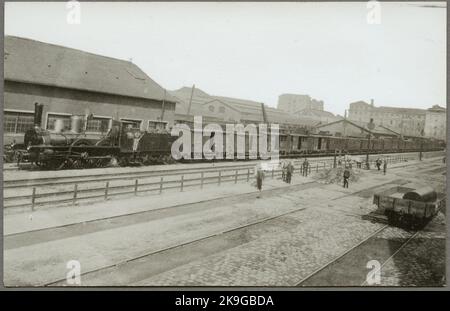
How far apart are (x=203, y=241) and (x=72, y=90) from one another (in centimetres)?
1871

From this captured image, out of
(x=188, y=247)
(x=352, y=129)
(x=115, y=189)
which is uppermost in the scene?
(x=352, y=129)

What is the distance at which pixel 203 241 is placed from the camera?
10.4 meters

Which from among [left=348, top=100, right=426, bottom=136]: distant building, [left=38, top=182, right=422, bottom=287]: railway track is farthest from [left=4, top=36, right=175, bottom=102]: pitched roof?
[left=348, top=100, right=426, bottom=136]: distant building

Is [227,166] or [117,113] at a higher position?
[117,113]

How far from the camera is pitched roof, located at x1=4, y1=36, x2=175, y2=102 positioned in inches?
859

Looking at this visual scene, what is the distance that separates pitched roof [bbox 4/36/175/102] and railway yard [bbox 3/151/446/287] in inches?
343

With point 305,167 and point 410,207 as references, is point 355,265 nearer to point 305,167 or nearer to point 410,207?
point 410,207

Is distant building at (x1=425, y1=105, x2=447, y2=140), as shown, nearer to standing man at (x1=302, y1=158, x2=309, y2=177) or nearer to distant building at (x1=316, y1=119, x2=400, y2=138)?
standing man at (x1=302, y1=158, x2=309, y2=177)

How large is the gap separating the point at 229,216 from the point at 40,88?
16756 millimetres

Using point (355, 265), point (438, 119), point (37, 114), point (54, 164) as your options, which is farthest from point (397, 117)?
point (37, 114)

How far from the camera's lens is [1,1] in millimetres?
8922

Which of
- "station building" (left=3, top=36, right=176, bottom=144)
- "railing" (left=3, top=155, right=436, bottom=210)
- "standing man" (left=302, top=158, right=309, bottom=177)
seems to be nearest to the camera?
"railing" (left=3, top=155, right=436, bottom=210)
